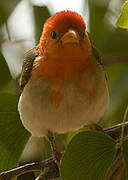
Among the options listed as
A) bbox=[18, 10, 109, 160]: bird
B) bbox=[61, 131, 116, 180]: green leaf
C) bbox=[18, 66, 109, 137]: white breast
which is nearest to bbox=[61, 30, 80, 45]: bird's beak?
bbox=[18, 10, 109, 160]: bird

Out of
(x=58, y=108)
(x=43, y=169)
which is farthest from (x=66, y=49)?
(x=43, y=169)

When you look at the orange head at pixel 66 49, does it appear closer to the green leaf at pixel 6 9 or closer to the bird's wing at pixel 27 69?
the bird's wing at pixel 27 69

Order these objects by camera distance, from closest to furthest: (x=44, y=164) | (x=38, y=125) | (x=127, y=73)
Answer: (x=44, y=164) < (x=38, y=125) < (x=127, y=73)

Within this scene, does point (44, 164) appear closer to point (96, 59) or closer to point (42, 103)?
point (42, 103)

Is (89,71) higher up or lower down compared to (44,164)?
higher up

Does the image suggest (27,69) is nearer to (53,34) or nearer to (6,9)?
(53,34)

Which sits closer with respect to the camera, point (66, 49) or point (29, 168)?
point (29, 168)

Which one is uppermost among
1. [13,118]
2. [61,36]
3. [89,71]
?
[61,36]

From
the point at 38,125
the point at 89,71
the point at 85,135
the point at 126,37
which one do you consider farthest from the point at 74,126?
the point at 126,37
